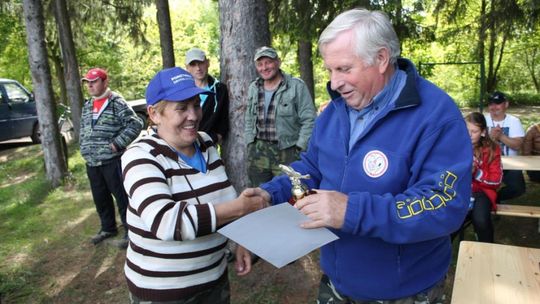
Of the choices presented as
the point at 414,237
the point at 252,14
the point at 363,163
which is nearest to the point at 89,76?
the point at 252,14

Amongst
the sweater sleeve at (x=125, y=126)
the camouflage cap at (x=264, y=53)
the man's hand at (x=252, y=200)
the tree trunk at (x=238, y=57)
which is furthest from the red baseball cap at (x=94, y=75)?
the man's hand at (x=252, y=200)

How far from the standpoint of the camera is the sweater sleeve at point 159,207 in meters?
1.67

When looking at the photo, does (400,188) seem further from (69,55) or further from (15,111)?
(15,111)

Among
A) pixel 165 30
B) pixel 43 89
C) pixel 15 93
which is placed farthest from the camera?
pixel 15 93

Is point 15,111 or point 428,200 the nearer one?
point 428,200

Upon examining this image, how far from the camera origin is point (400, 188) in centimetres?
155

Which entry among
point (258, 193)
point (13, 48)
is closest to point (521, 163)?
point (258, 193)

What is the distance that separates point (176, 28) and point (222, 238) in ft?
89.6

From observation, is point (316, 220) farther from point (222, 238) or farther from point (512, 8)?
point (512, 8)

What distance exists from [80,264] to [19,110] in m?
8.48

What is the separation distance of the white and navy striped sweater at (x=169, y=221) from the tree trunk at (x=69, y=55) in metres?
7.67

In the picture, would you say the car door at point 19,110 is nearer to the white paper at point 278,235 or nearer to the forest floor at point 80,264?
the forest floor at point 80,264

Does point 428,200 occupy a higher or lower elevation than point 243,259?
higher

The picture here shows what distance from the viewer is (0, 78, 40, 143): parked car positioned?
10922 millimetres
